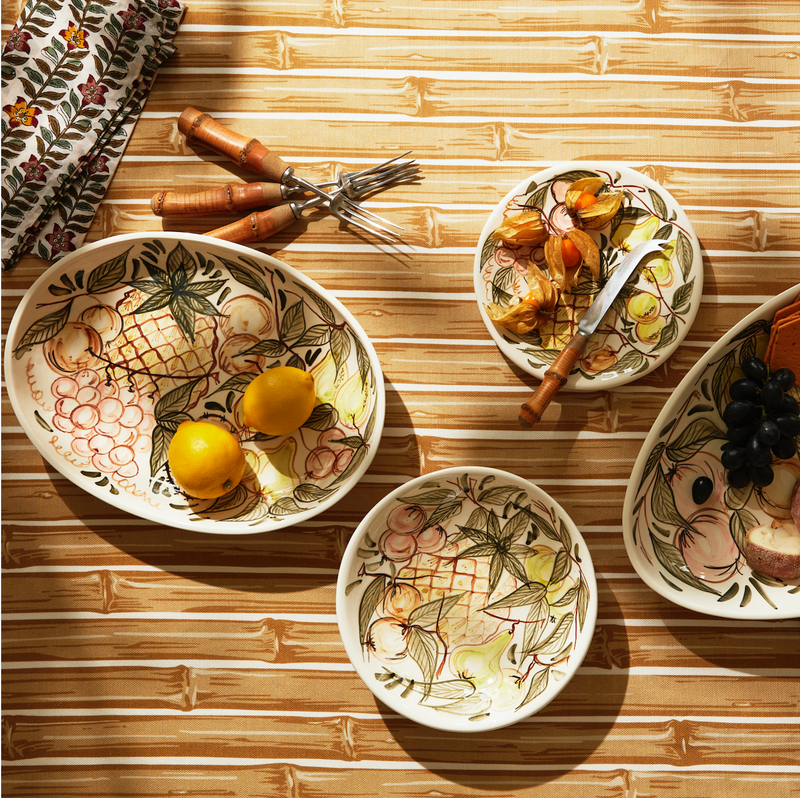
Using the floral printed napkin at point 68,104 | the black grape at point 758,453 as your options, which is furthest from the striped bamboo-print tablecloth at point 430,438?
the black grape at point 758,453

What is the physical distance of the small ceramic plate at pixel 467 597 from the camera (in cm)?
78

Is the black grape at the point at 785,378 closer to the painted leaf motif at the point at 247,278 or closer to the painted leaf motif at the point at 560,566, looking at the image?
the painted leaf motif at the point at 560,566

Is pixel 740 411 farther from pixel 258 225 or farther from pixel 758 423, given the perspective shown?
pixel 258 225

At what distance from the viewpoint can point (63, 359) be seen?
2.63 feet

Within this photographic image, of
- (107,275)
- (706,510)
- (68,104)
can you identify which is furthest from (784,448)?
(68,104)

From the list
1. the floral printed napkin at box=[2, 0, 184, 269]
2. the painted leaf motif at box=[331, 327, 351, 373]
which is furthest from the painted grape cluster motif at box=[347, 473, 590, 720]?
the floral printed napkin at box=[2, 0, 184, 269]

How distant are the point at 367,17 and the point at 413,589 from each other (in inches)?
32.0

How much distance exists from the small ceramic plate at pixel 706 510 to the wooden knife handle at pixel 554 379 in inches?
6.2

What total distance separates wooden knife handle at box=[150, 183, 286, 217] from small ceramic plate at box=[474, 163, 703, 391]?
301 mm

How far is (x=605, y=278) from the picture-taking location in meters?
0.80

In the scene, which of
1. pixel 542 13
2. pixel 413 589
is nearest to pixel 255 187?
pixel 542 13

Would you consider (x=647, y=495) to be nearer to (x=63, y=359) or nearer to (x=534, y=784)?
(x=534, y=784)

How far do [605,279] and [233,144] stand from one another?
0.54 meters

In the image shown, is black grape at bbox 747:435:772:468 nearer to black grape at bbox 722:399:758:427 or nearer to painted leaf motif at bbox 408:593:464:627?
black grape at bbox 722:399:758:427
